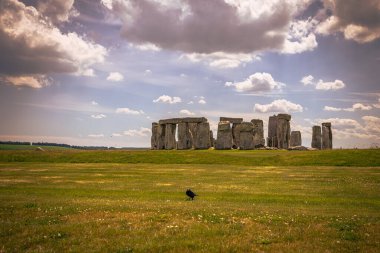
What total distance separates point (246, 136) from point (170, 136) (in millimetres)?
19776

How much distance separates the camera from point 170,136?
9025cm

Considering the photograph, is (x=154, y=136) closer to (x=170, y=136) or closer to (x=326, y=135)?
(x=170, y=136)

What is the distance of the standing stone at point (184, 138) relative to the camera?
87.6m

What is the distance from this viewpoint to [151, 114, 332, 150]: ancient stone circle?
7950cm

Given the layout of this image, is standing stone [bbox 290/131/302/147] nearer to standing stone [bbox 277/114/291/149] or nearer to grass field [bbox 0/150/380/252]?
standing stone [bbox 277/114/291/149]

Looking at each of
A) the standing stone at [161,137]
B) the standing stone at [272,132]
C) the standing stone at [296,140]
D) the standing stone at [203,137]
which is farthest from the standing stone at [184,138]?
the standing stone at [296,140]

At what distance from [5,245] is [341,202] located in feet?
56.5

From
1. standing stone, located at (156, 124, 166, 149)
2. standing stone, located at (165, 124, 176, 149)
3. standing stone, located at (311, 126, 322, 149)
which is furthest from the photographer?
standing stone, located at (156, 124, 166, 149)

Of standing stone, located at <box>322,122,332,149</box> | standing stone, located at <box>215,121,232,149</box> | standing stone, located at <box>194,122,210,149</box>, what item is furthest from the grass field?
standing stone, located at <box>194,122,210,149</box>

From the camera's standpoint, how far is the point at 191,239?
12242 millimetres

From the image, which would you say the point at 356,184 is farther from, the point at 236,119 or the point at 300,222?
the point at 236,119

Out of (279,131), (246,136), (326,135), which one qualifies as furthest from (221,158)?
(326,135)

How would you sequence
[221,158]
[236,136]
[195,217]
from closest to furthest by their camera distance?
[195,217] → [221,158] → [236,136]

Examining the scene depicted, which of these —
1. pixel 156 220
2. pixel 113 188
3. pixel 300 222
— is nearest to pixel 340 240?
pixel 300 222
